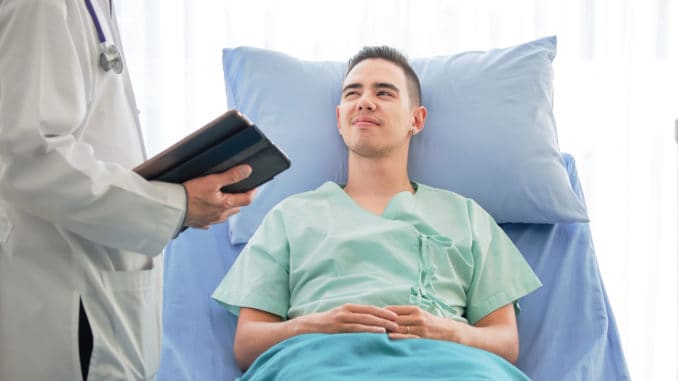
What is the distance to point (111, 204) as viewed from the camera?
125 centimetres

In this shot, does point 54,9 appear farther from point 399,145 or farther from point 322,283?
point 399,145

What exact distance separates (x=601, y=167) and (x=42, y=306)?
1834 mm

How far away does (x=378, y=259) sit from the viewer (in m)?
1.74

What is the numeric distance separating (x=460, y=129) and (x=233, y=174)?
87 cm

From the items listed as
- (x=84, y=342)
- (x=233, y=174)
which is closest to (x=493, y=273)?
(x=233, y=174)

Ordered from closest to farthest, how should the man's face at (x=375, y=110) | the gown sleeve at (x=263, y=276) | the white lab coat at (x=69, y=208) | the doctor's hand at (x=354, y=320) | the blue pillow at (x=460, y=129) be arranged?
the white lab coat at (x=69, y=208)
the doctor's hand at (x=354, y=320)
the gown sleeve at (x=263, y=276)
the man's face at (x=375, y=110)
the blue pillow at (x=460, y=129)

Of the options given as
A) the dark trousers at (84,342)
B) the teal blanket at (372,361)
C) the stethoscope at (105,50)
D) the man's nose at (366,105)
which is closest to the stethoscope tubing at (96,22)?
the stethoscope at (105,50)

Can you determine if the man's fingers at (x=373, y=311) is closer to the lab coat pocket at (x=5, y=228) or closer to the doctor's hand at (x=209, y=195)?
the doctor's hand at (x=209, y=195)

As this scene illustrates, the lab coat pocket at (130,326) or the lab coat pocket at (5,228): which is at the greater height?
the lab coat pocket at (5,228)

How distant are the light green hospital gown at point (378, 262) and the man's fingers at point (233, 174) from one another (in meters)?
0.42

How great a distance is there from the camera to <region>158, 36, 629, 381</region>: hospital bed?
1.76m

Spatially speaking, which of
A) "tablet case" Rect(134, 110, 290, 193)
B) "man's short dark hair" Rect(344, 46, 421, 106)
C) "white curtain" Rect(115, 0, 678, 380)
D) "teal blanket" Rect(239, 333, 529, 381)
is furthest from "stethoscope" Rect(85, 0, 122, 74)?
"white curtain" Rect(115, 0, 678, 380)

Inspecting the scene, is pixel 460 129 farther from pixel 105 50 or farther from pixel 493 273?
pixel 105 50

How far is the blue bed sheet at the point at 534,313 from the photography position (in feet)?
5.75
